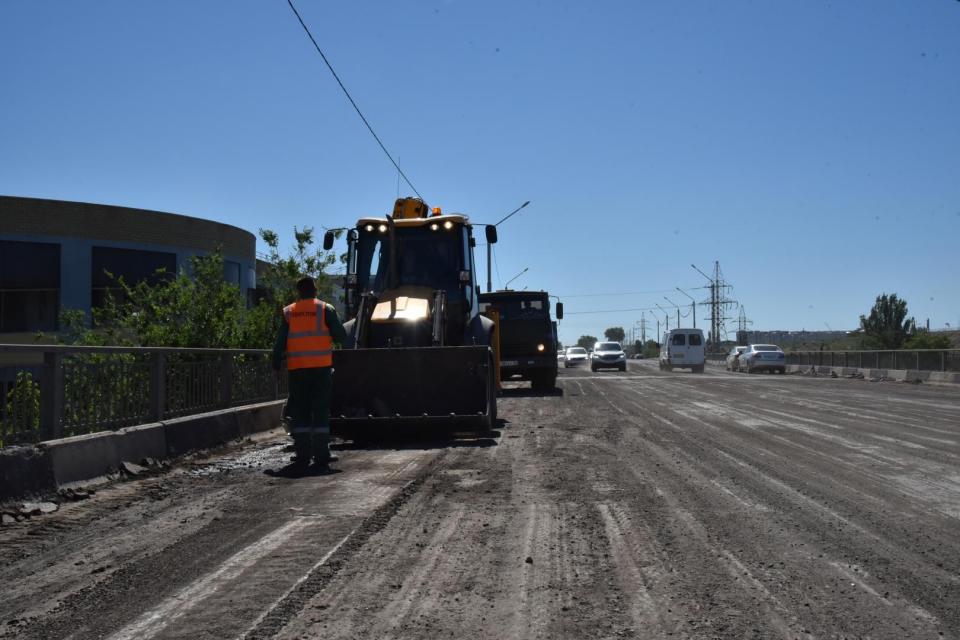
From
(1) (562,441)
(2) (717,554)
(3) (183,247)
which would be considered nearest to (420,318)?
(1) (562,441)

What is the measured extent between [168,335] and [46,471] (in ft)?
33.2

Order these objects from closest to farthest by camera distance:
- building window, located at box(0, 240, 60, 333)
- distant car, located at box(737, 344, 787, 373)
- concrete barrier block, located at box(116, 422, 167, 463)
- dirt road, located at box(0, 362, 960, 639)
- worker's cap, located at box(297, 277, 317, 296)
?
1. dirt road, located at box(0, 362, 960, 639)
2. concrete barrier block, located at box(116, 422, 167, 463)
3. worker's cap, located at box(297, 277, 317, 296)
4. building window, located at box(0, 240, 60, 333)
5. distant car, located at box(737, 344, 787, 373)

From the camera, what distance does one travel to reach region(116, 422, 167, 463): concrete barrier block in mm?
8438

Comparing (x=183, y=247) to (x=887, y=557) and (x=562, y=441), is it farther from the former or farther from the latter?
(x=887, y=557)

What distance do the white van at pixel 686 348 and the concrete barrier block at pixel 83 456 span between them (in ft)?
148

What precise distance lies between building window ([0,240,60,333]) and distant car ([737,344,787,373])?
3393 cm

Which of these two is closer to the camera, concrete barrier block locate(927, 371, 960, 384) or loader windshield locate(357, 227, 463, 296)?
loader windshield locate(357, 227, 463, 296)

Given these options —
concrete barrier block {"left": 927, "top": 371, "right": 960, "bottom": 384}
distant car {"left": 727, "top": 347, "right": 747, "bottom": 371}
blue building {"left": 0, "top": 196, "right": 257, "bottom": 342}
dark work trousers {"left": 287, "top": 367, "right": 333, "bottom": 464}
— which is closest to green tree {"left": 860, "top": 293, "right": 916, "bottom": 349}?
distant car {"left": 727, "top": 347, "right": 747, "bottom": 371}

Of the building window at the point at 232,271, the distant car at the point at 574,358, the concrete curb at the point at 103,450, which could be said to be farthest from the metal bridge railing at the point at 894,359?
the building window at the point at 232,271

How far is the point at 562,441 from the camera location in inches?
432

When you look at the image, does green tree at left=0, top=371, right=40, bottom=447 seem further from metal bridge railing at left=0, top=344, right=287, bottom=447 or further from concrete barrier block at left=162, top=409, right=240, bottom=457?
concrete barrier block at left=162, top=409, right=240, bottom=457

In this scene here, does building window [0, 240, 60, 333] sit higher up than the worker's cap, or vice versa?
building window [0, 240, 60, 333]

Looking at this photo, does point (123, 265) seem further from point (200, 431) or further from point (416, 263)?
point (200, 431)

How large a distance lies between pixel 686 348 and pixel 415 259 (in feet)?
131
